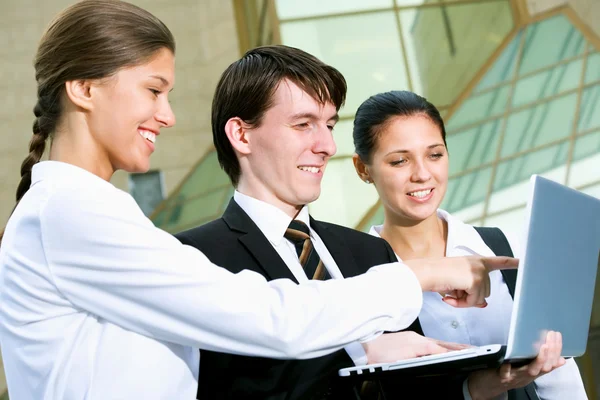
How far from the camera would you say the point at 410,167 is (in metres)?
2.54

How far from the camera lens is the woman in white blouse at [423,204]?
7.73ft

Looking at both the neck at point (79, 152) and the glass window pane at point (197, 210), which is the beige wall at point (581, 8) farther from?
the neck at point (79, 152)

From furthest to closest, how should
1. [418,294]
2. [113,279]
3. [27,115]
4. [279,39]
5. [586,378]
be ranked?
A: [27,115] → [279,39] → [586,378] → [418,294] → [113,279]

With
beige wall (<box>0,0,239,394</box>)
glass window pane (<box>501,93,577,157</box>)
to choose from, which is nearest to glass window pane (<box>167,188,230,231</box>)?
beige wall (<box>0,0,239,394</box>)

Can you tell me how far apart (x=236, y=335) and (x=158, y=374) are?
0.17 m

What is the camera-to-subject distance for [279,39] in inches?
315

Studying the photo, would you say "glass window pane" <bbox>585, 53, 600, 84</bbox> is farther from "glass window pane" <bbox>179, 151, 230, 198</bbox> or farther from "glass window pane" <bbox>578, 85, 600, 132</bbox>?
"glass window pane" <bbox>179, 151, 230, 198</bbox>

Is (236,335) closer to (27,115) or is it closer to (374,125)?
(374,125)

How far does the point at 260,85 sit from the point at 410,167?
27.3 inches

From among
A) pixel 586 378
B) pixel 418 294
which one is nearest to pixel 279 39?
pixel 586 378

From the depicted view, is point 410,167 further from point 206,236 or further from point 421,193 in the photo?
point 206,236

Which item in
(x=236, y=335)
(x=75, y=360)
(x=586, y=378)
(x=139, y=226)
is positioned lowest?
(x=586, y=378)

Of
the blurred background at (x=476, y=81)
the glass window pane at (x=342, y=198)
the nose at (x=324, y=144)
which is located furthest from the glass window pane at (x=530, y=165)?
the nose at (x=324, y=144)

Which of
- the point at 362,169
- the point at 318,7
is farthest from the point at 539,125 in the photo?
the point at 362,169
